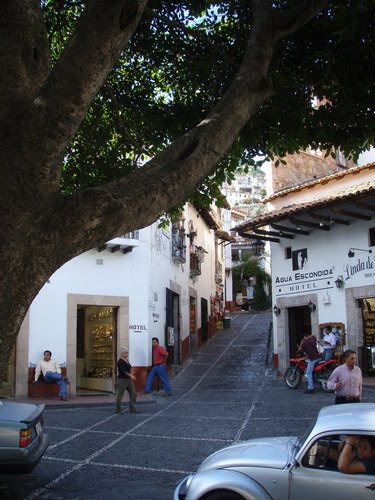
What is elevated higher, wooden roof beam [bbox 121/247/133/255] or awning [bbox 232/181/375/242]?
awning [bbox 232/181/375/242]

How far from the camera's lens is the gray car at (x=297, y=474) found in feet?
14.3

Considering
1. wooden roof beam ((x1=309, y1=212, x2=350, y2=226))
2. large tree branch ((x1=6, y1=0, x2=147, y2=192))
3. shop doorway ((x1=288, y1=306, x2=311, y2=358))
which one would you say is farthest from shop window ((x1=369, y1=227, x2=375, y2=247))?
large tree branch ((x1=6, y1=0, x2=147, y2=192))

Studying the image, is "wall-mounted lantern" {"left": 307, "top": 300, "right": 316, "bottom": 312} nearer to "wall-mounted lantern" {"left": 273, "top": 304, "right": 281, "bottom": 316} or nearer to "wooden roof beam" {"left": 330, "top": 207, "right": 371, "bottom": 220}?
"wall-mounted lantern" {"left": 273, "top": 304, "right": 281, "bottom": 316}

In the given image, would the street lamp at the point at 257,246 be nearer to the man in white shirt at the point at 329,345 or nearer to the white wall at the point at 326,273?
the white wall at the point at 326,273

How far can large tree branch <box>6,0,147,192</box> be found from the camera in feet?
13.3

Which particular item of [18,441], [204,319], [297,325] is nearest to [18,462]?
[18,441]

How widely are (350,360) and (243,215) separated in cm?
3928

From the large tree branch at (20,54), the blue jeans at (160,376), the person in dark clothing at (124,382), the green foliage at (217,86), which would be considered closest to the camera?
the large tree branch at (20,54)

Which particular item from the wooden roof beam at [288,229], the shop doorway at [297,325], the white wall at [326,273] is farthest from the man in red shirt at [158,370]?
the wooden roof beam at [288,229]

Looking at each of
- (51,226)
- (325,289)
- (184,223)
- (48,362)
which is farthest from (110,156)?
(184,223)

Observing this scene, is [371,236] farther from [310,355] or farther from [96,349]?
[96,349]

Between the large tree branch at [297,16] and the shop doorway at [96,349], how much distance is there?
11.4 metres

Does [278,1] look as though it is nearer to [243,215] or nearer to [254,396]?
[254,396]

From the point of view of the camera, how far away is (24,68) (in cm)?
446
